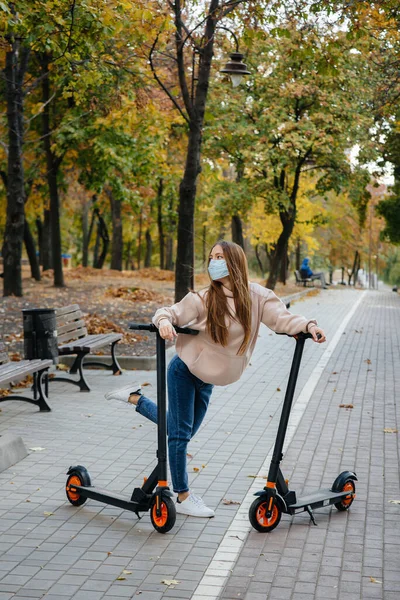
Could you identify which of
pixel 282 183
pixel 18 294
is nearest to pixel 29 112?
pixel 18 294

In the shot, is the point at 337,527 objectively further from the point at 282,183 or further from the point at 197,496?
the point at 282,183

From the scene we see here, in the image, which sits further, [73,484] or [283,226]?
[283,226]

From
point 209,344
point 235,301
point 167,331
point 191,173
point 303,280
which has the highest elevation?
point 191,173

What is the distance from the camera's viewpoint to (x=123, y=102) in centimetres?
1900

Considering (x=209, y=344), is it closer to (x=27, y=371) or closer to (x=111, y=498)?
(x=111, y=498)

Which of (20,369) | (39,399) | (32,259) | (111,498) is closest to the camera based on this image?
(111,498)

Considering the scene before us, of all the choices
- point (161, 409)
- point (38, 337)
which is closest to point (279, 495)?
point (161, 409)

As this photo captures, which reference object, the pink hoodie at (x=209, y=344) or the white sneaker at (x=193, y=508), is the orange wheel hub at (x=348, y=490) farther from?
the pink hoodie at (x=209, y=344)

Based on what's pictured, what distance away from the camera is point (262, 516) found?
221 inches

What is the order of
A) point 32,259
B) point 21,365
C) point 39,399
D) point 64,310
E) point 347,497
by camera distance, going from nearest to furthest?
1. point 347,497
2. point 21,365
3. point 39,399
4. point 64,310
5. point 32,259

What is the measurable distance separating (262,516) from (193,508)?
0.52 meters

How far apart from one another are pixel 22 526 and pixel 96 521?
0.46 meters

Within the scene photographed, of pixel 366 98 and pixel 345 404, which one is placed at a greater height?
pixel 366 98

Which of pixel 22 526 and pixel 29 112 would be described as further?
pixel 29 112
